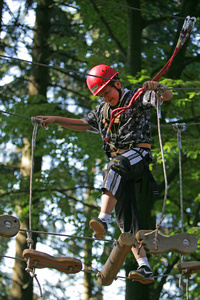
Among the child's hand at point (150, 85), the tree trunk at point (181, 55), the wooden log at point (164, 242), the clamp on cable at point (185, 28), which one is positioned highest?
the tree trunk at point (181, 55)

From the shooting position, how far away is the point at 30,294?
1021 cm

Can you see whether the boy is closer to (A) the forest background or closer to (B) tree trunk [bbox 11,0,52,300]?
(A) the forest background

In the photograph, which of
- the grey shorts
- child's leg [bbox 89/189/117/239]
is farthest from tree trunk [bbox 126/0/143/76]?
child's leg [bbox 89/189/117/239]

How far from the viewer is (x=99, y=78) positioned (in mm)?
5141

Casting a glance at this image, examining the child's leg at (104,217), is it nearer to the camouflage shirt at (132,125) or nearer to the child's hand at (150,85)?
the camouflage shirt at (132,125)

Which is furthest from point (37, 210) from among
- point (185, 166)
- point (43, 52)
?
point (43, 52)

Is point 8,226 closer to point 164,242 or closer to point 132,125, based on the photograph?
point 164,242

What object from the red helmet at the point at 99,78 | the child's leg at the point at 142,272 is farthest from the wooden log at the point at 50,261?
the red helmet at the point at 99,78

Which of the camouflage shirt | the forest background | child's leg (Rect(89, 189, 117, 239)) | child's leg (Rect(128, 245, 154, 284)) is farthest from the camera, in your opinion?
the forest background

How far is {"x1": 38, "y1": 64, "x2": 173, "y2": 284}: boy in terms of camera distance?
4.84 m

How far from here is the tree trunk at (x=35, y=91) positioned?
10.1 meters

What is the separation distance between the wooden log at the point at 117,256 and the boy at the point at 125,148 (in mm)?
173

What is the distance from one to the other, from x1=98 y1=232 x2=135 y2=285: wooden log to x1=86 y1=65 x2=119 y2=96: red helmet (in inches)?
54.3

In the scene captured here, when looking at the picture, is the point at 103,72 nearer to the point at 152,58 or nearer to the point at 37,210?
the point at 37,210
